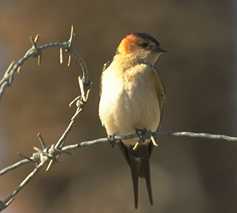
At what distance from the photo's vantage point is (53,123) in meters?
6.81

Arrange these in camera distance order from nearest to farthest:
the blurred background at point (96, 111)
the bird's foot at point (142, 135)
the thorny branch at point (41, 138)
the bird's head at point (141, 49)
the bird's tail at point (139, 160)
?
the thorny branch at point (41, 138) → the bird's foot at point (142, 135) → the bird's tail at point (139, 160) → the bird's head at point (141, 49) → the blurred background at point (96, 111)

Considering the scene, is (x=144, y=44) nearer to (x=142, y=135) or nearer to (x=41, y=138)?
(x=142, y=135)

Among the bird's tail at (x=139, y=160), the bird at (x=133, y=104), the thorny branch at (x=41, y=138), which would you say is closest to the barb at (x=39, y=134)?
the thorny branch at (x=41, y=138)

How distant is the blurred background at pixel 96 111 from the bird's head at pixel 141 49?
59.4 inches

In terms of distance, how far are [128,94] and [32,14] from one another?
99.5 inches

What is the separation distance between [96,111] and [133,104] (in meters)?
2.07

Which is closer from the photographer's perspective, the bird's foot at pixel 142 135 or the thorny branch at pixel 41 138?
the thorny branch at pixel 41 138

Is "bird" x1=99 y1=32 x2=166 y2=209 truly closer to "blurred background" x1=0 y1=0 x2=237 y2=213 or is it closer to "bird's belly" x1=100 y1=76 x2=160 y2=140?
"bird's belly" x1=100 y1=76 x2=160 y2=140

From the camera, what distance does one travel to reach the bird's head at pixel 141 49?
5066 millimetres

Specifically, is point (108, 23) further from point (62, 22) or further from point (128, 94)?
point (128, 94)

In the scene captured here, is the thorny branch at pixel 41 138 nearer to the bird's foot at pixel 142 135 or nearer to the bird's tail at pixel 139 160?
the bird's foot at pixel 142 135

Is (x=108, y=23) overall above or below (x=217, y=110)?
above

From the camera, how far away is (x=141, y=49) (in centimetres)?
515

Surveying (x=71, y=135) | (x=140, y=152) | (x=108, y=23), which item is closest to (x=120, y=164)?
(x=71, y=135)
